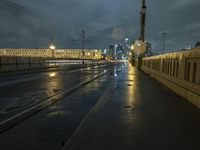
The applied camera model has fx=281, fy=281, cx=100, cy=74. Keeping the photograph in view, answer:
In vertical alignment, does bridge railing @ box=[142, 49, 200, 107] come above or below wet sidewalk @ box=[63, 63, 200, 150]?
above

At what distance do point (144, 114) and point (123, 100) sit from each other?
292 centimetres

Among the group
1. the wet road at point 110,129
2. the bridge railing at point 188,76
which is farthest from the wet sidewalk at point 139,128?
the bridge railing at point 188,76

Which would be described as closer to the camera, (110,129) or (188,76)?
(110,129)

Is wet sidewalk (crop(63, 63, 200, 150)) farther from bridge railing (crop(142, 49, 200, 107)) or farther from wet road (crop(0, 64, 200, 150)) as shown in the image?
bridge railing (crop(142, 49, 200, 107))

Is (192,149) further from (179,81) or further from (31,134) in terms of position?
(179,81)

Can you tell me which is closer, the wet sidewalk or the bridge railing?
the wet sidewalk

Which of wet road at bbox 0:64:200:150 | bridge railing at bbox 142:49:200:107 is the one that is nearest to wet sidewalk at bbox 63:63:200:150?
wet road at bbox 0:64:200:150

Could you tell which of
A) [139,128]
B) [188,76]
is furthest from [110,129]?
[188,76]

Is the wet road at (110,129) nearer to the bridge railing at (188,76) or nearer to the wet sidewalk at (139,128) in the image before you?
the wet sidewalk at (139,128)

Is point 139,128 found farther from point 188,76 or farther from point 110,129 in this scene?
point 188,76

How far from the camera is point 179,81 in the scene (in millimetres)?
12547

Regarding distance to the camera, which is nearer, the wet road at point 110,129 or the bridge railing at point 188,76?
the wet road at point 110,129

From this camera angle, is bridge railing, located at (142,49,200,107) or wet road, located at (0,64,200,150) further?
bridge railing, located at (142,49,200,107)

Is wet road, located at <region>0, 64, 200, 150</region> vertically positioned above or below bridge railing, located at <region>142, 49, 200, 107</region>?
below
